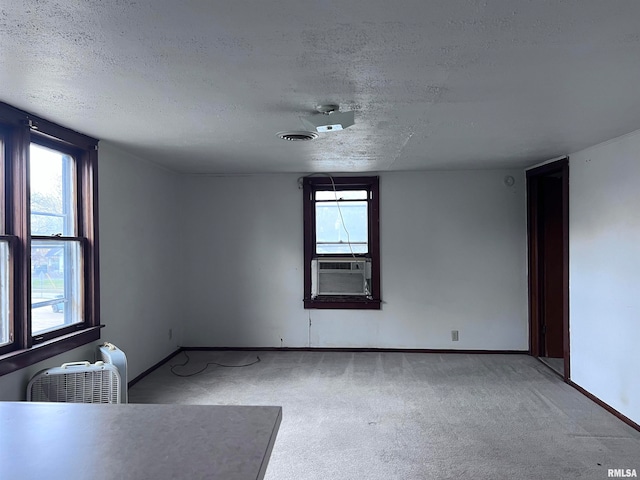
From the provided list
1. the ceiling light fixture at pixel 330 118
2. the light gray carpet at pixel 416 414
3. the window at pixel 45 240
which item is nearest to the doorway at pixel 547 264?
the light gray carpet at pixel 416 414

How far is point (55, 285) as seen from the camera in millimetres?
3293

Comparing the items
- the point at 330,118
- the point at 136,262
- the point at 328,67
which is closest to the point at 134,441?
the point at 328,67

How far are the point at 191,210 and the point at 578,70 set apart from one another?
14.9 feet

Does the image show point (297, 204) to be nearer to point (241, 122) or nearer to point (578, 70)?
point (241, 122)

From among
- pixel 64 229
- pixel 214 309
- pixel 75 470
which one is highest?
pixel 64 229

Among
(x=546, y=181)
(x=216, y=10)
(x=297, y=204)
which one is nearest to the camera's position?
(x=216, y=10)

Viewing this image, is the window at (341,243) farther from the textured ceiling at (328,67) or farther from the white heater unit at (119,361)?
the white heater unit at (119,361)

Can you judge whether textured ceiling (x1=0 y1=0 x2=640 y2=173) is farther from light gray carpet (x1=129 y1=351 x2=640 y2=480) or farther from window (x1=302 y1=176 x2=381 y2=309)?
light gray carpet (x1=129 y1=351 x2=640 y2=480)

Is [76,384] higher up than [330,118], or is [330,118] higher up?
[330,118]

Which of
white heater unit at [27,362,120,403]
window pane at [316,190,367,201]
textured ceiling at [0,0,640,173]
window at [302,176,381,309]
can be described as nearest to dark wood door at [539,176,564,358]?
textured ceiling at [0,0,640,173]

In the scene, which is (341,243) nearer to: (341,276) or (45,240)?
(341,276)

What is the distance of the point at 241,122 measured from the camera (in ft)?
9.93

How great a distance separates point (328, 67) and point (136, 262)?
3130 millimetres

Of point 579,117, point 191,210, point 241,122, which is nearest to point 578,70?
→ point 579,117
